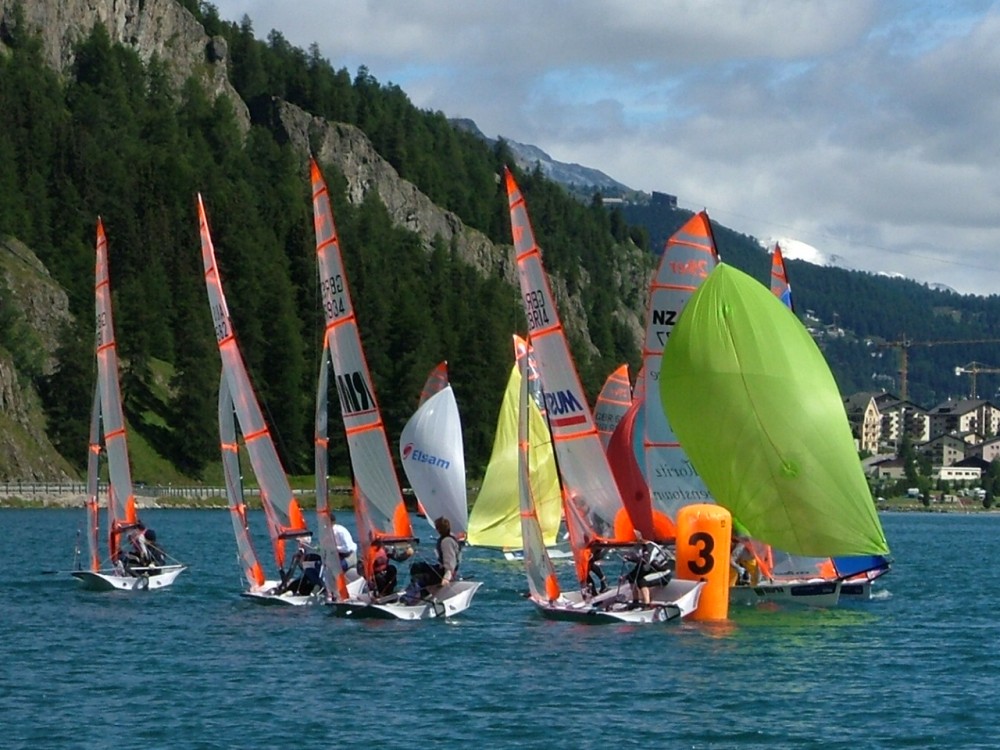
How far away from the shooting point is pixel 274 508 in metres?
46.2

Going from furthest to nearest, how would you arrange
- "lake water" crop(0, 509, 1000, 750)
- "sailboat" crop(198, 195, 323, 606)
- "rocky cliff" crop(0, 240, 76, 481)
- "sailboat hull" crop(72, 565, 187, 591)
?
1. "rocky cliff" crop(0, 240, 76, 481)
2. "sailboat hull" crop(72, 565, 187, 591)
3. "sailboat" crop(198, 195, 323, 606)
4. "lake water" crop(0, 509, 1000, 750)

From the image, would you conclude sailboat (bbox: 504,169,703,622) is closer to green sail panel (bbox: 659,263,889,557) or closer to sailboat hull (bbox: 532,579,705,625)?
sailboat hull (bbox: 532,579,705,625)

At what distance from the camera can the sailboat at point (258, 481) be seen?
4550 cm

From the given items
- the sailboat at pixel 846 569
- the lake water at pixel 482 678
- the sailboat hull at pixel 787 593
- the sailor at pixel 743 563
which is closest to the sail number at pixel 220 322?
the lake water at pixel 482 678

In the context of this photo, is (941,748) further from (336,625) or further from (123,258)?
(123,258)

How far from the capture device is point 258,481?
4631 centimetres

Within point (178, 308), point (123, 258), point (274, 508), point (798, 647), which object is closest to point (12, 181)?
point (123, 258)

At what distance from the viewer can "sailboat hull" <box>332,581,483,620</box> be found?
41250 mm

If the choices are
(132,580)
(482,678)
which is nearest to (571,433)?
(482,678)

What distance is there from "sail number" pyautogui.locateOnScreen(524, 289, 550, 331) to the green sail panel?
3.92 m

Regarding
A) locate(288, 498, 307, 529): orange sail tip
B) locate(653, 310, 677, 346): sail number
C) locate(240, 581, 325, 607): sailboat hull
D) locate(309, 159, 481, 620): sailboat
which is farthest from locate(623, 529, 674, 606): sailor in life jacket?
locate(653, 310, 677, 346): sail number

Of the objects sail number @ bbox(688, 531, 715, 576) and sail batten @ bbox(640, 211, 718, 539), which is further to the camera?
sail batten @ bbox(640, 211, 718, 539)

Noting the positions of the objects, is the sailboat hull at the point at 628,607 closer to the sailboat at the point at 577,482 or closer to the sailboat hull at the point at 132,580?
the sailboat at the point at 577,482

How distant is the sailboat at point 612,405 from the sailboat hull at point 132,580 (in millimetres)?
16870
